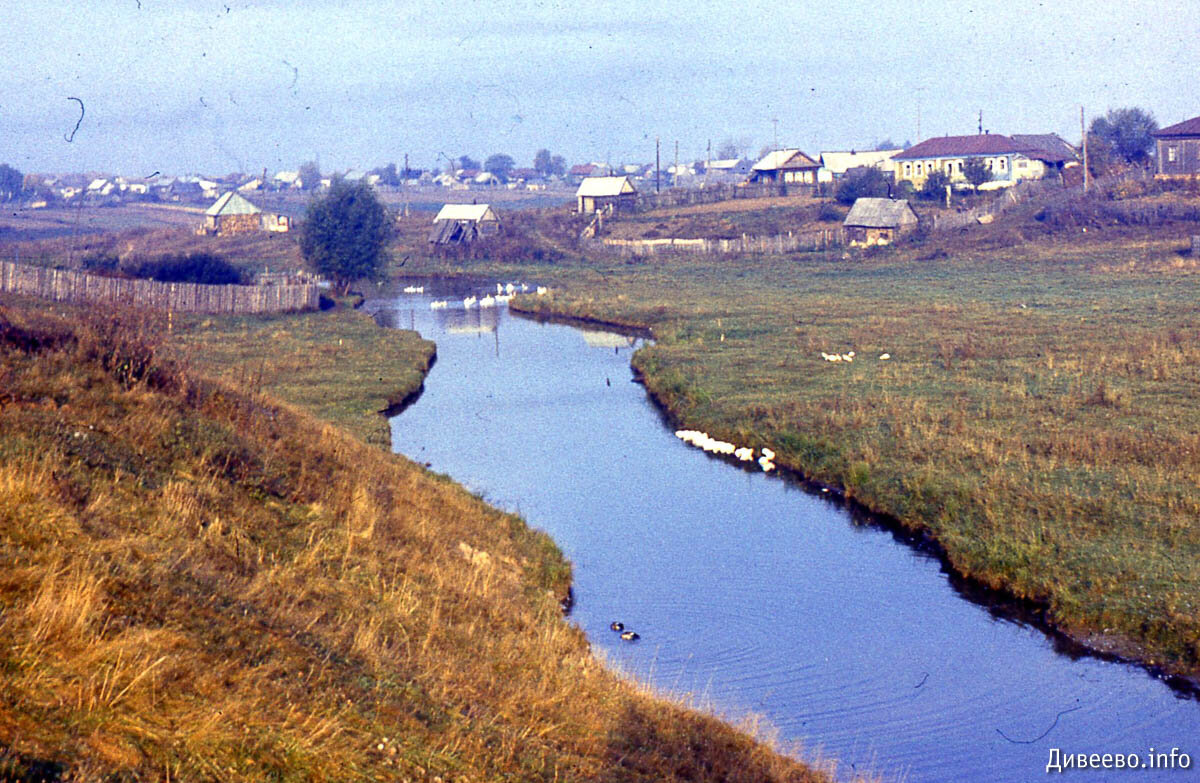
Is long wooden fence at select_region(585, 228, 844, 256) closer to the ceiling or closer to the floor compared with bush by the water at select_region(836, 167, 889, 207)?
closer to the floor

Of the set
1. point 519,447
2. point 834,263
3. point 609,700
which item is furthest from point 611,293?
point 609,700

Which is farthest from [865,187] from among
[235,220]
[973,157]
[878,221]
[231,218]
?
[231,218]

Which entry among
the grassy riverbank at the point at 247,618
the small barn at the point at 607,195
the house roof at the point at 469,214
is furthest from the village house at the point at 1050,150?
the grassy riverbank at the point at 247,618

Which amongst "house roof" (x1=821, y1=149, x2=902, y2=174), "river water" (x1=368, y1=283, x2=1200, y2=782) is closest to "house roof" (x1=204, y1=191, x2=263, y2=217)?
"house roof" (x1=821, y1=149, x2=902, y2=174)

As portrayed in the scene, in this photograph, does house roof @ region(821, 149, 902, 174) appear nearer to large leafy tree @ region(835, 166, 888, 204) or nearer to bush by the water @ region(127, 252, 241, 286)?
large leafy tree @ region(835, 166, 888, 204)

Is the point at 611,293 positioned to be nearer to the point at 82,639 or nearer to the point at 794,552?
the point at 794,552

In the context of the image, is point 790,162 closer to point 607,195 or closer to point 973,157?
point 973,157
